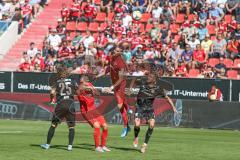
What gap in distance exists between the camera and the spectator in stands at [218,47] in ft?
118

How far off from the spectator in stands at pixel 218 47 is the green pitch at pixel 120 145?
639 cm

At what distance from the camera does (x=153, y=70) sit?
2044 cm

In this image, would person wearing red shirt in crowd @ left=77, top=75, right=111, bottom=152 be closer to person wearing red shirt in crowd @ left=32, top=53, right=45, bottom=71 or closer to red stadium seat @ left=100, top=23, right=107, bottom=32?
person wearing red shirt in crowd @ left=32, top=53, right=45, bottom=71

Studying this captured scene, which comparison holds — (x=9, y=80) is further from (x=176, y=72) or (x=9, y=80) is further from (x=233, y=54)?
(x=233, y=54)

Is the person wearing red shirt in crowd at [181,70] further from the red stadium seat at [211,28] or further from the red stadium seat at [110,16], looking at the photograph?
the red stadium seat at [110,16]

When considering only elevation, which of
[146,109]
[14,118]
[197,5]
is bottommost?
[14,118]

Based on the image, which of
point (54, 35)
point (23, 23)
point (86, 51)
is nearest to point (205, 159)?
point (86, 51)

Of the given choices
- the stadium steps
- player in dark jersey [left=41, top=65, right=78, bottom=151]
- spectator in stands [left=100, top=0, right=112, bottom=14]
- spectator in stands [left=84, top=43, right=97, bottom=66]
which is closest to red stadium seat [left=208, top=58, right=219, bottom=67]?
spectator in stands [left=84, top=43, right=97, bottom=66]

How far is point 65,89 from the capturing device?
1988 cm

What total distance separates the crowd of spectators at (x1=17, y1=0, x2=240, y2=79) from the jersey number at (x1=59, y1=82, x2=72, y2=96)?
545 inches

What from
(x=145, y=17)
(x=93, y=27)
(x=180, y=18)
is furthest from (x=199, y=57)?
(x=93, y=27)

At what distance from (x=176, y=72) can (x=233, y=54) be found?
2.68 metres

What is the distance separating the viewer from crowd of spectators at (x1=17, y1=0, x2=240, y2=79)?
35.9 m

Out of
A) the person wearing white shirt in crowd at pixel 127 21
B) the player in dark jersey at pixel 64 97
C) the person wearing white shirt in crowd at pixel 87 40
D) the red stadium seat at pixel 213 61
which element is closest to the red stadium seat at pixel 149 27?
the person wearing white shirt in crowd at pixel 127 21
